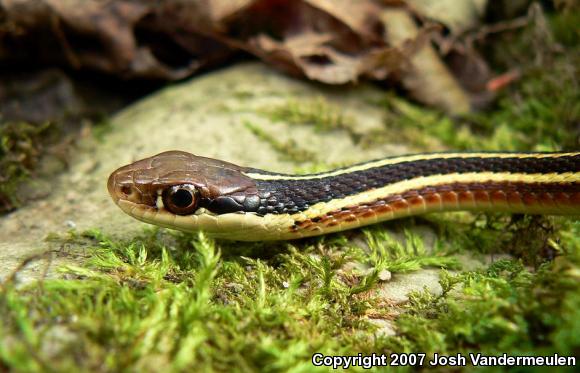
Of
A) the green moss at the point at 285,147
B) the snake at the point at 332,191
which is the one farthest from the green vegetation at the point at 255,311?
the green moss at the point at 285,147

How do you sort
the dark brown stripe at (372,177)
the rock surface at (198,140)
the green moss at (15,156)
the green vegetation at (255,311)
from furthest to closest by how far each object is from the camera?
the green moss at (15,156), the rock surface at (198,140), the dark brown stripe at (372,177), the green vegetation at (255,311)

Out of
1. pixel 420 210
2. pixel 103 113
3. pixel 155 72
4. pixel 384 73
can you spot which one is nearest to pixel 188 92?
pixel 155 72

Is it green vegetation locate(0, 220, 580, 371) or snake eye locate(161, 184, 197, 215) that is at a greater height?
snake eye locate(161, 184, 197, 215)

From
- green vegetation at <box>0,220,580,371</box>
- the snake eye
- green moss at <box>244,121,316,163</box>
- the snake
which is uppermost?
green moss at <box>244,121,316,163</box>

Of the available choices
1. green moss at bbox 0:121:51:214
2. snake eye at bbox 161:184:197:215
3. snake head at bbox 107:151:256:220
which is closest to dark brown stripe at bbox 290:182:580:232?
snake head at bbox 107:151:256:220

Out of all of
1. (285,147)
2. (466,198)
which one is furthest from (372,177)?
(285,147)

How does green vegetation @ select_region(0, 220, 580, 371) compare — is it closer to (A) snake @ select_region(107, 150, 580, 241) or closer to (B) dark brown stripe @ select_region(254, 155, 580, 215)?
(A) snake @ select_region(107, 150, 580, 241)

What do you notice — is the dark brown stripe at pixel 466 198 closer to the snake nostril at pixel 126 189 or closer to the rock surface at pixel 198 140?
the rock surface at pixel 198 140

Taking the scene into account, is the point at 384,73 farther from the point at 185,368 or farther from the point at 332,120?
the point at 185,368
